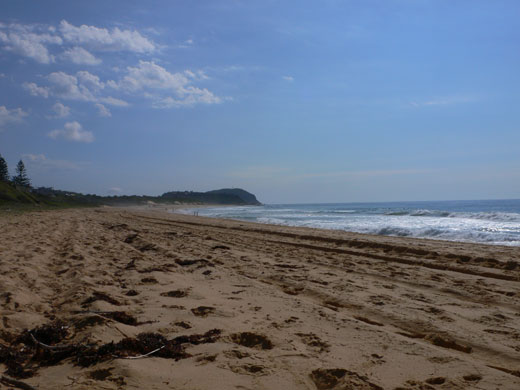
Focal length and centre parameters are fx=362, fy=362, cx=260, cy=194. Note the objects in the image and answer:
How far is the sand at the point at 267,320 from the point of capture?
235cm

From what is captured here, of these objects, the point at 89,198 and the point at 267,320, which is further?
the point at 89,198

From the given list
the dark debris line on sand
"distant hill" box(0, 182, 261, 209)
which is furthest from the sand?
"distant hill" box(0, 182, 261, 209)

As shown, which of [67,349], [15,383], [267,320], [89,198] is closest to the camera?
[15,383]

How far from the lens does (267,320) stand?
11.2 ft

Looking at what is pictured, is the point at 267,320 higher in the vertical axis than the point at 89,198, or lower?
lower

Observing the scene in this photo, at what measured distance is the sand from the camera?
7.72ft

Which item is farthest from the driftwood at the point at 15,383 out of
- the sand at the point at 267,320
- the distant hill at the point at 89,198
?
the distant hill at the point at 89,198

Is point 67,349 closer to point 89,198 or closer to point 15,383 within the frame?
point 15,383

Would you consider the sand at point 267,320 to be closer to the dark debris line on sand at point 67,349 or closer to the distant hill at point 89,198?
the dark debris line on sand at point 67,349

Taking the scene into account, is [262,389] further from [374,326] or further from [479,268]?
[479,268]

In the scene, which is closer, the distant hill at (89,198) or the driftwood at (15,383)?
the driftwood at (15,383)

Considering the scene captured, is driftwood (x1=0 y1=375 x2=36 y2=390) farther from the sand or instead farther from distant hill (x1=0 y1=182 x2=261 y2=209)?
distant hill (x1=0 y1=182 x2=261 y2=209)

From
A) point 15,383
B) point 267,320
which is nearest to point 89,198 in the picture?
point 267,320

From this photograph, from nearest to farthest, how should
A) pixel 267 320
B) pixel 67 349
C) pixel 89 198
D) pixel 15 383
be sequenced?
pixel 15 383
pixel 67 349
pixel 267 320
pixel 89 198
